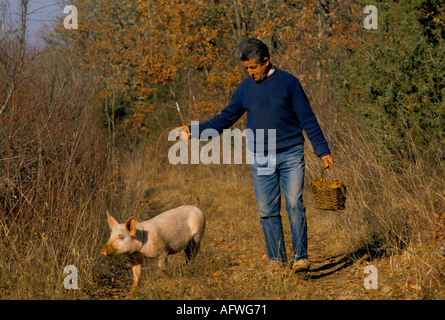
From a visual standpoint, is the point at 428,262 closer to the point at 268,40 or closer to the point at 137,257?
the point at 137,257

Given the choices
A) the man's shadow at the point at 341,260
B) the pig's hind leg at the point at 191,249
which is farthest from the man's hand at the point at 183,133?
the man's shadow at the point at 341,260

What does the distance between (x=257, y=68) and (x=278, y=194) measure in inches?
A: 55.5

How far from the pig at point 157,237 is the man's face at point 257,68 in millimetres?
1907

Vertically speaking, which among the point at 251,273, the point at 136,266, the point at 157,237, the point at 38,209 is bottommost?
the point at 251,273

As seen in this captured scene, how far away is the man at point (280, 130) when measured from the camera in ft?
17.5

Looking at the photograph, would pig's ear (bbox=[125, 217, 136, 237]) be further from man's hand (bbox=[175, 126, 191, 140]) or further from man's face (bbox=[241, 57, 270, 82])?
man's face (bbox=[241, 57, 270, 82])

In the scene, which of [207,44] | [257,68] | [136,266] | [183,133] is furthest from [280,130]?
[207,44]

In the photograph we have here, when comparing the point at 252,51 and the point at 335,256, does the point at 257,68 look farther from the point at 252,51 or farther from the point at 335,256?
the point at 335,256

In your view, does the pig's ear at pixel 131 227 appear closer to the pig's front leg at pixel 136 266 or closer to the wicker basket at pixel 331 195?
the pig's front leg at pixel 136 266

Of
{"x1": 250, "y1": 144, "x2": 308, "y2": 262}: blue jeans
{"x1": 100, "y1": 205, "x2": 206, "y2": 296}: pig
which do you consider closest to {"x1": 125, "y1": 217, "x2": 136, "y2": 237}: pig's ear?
{"x1": 100, "y1": 205, "x2": 206, "y2": 296}: pig

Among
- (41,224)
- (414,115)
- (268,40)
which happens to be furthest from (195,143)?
(41,224)

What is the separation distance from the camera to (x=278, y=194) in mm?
5617

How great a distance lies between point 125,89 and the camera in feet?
77.0
